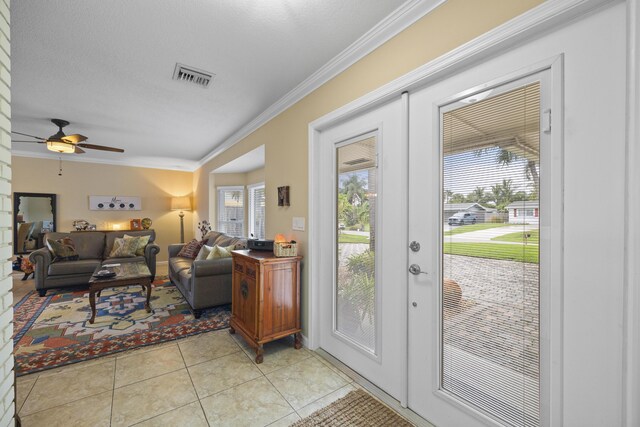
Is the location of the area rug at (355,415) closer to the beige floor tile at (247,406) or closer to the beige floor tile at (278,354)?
the beige floor tile at (247,406)

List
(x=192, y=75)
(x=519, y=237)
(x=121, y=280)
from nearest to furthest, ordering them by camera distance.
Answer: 1. (x=519, y=237)
2. (x=192, y=75)
3. (x=121, y=280)

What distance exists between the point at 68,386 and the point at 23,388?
0.29 metres

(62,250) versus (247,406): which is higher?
(62,250)

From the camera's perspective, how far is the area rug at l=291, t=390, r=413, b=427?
1684 millimetres

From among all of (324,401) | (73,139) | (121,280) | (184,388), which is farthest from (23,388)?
(73,139)

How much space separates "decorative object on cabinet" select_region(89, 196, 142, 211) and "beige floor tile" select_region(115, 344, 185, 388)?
5038mm

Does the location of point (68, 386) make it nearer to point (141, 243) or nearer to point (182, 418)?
point (182, 418)

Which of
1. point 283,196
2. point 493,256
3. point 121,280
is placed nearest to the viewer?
point 493,256

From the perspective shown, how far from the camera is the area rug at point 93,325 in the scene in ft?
8.29

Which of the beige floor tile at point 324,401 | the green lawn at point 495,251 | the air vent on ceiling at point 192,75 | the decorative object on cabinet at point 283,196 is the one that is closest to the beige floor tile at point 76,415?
the beige floor tile at point 324,401

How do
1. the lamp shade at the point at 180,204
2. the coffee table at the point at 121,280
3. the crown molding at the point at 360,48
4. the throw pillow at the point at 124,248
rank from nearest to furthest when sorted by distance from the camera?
1. the crown molding at the point at 360,48
2. the coffee table at the point at 121,280
3. the throw pillow at the point at 124,248
4. the lamp shade at the point at 180,204

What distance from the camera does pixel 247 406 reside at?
1.85 metres

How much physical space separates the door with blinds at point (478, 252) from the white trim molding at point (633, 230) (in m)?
0.26

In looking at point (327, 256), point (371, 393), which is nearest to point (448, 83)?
point (327, 256)
